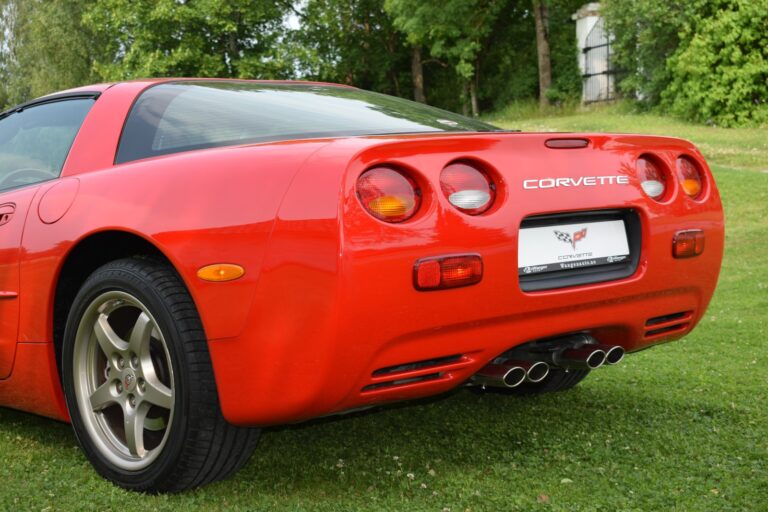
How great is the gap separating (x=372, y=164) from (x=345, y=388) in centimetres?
63

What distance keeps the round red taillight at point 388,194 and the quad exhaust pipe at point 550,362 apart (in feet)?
2.23

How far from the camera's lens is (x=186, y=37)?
120 feet

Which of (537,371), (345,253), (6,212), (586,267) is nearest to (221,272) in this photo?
(345,253)

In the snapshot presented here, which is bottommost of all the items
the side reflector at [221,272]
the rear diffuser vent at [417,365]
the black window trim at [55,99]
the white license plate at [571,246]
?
the rear diffuser vent at [417,365]

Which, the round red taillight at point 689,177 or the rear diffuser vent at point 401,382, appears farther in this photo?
the round red taillight at point 689,177

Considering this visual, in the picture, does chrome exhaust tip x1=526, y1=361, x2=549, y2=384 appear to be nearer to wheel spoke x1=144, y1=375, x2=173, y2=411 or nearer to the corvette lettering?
the corvette lettering

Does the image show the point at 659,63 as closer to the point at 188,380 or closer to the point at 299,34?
the point at 299,34

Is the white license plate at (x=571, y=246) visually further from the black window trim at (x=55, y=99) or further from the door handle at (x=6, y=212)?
the door handle at (x=6, y=212)

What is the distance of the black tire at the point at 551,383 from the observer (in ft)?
14.0

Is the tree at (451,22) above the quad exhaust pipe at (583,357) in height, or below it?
above

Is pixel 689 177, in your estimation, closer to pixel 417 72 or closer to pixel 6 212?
pixel 6 212

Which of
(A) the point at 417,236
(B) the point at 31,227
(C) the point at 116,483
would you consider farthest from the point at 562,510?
(B) the point at 31,227

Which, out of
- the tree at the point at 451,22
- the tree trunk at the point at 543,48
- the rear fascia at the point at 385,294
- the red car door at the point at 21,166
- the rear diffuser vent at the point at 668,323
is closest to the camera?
the rear fascia at the point at 385,294

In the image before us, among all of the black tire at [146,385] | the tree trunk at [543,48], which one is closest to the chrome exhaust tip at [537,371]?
the black tire at [146,385]
